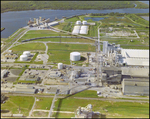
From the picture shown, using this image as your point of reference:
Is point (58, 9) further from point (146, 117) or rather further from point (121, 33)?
point (146, 117)

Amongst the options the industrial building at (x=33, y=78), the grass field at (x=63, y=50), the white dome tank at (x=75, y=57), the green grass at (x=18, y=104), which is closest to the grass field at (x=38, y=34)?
the grass field at (x=63, y=50)

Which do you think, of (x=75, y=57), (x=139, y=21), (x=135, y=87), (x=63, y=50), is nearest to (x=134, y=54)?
(x=135, y=87)

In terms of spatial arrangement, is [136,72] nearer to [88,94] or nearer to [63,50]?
[88,94]

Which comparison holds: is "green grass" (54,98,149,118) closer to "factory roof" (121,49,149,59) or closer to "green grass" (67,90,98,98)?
"green grass" (67,90,98,98)

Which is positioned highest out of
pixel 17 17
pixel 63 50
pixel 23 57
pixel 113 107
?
pixel 17 17

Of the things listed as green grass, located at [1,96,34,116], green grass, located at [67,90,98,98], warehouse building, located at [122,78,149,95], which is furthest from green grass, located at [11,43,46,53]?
warehouse building, located at [122,78,149,95]

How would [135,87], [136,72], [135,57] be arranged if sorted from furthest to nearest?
[135,57]
[136,72]
[135,87]

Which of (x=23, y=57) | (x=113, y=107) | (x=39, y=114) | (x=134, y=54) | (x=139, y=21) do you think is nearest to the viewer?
(x=39, y=114)
